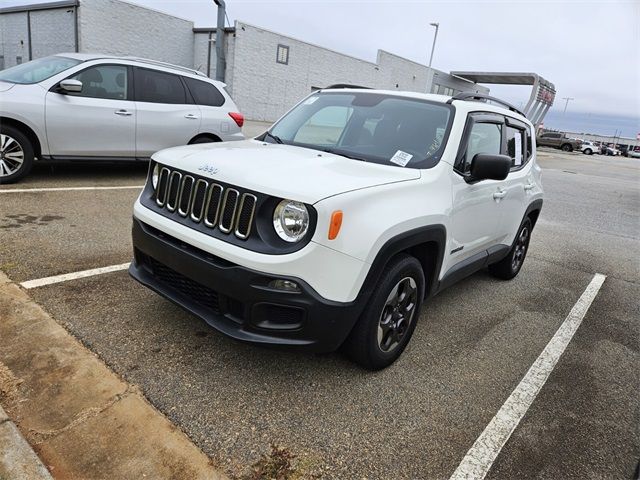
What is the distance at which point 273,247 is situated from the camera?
2473mm

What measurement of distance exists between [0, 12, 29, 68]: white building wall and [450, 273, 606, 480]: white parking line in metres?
31.7

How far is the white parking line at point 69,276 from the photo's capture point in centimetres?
369

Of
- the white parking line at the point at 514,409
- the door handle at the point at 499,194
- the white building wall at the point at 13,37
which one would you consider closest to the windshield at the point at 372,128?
the door handle at the point at 499,194

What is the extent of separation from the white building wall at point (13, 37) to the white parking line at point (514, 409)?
3166cm

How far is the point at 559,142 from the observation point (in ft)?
165

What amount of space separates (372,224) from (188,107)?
6067mm

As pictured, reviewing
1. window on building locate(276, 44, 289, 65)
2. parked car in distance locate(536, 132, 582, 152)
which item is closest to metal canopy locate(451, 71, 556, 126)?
parked car in distance locate(536, 132, 582, 152)

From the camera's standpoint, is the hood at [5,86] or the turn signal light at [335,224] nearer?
the turn signal light at [335,224]

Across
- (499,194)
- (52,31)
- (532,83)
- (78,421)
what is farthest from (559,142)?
(78,421)

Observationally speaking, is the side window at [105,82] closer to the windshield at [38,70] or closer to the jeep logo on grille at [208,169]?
the windshield at [38,70]

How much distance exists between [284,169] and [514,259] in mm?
3491

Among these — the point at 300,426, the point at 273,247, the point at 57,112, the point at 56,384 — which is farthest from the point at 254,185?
the point at 57,112

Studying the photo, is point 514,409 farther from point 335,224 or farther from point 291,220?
point 291,220

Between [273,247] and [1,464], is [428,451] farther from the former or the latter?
Answer: [1,464]
